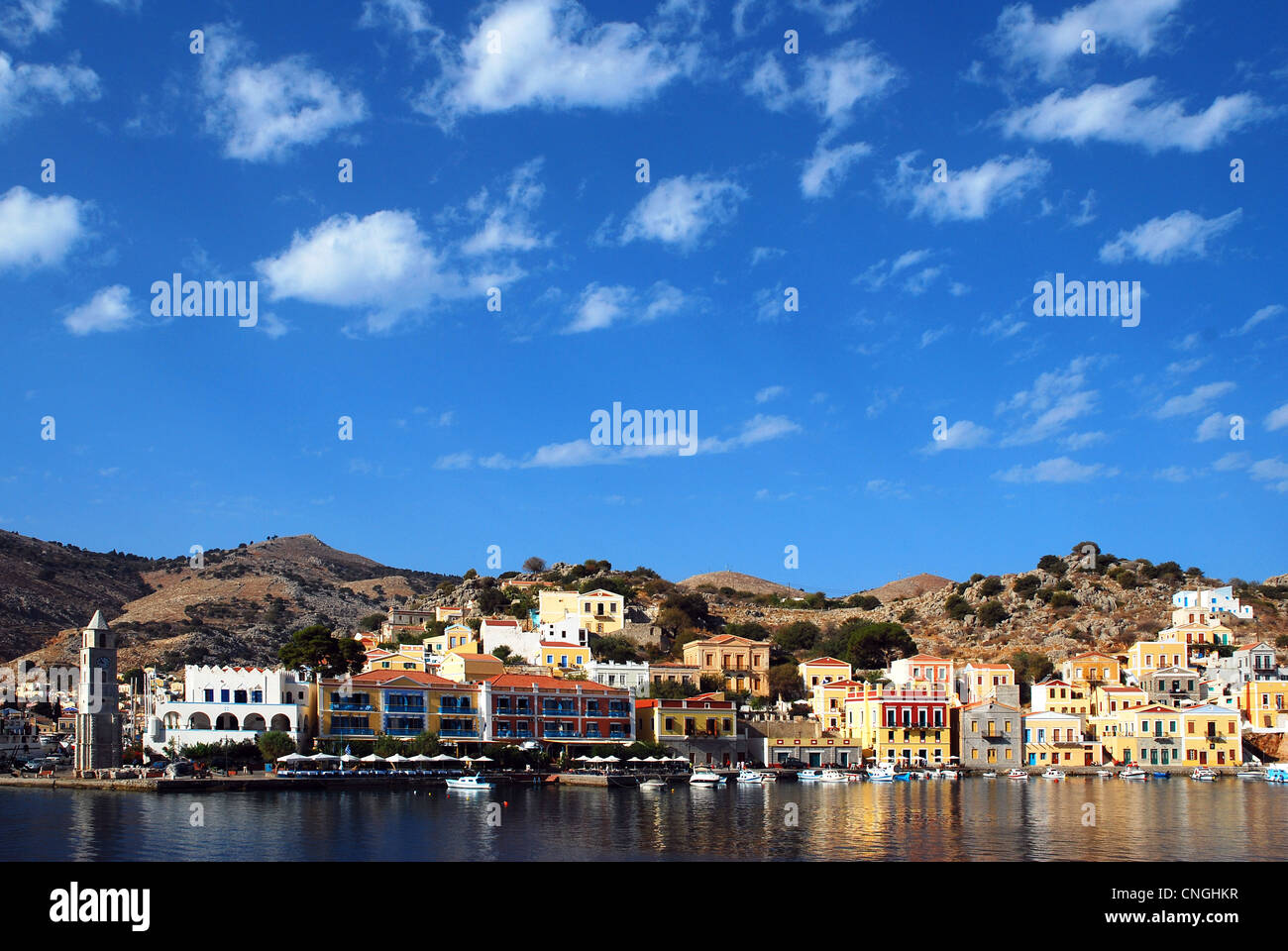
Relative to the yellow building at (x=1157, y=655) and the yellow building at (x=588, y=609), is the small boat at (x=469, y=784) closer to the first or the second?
the yellow building at (x=588, y=609)

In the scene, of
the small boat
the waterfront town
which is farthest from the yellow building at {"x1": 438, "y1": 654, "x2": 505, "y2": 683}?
the small boat

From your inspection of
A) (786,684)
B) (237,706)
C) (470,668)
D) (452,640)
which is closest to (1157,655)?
(786,684)

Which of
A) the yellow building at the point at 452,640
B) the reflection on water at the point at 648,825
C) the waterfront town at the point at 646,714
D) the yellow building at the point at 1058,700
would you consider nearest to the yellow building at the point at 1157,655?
the waterfront town at the point at 646,714

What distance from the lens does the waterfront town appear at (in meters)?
64.3

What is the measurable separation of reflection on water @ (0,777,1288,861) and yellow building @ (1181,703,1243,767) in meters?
16.9

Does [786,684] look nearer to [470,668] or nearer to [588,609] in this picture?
[588,609]

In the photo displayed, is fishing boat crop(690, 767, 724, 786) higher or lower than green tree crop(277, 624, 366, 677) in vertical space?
lower

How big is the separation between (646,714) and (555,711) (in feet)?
20.1

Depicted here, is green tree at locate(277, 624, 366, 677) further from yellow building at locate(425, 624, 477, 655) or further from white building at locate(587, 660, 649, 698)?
white building at locate(587, 660, 649, 698)

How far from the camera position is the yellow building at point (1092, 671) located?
83500mm

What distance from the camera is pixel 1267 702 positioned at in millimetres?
79250

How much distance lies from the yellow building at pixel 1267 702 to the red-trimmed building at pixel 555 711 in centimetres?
4142

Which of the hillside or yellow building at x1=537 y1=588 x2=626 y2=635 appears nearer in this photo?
yellow building at x1=537 y1=588 x2=626 y2=635
